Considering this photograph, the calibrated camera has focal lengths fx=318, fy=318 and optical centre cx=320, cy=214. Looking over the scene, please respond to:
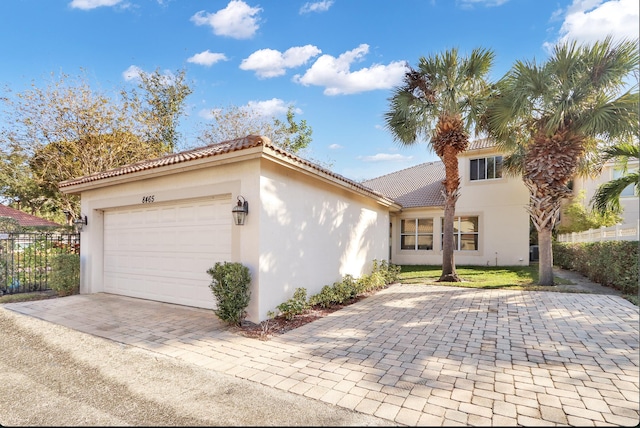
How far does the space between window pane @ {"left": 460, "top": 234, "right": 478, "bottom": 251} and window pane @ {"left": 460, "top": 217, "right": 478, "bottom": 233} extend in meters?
0.29

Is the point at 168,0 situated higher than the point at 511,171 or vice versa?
the point at 168,0

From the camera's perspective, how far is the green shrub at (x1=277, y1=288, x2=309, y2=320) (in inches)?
259

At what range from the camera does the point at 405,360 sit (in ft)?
14.1

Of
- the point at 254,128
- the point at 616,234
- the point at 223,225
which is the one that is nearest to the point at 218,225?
the point at 223,225

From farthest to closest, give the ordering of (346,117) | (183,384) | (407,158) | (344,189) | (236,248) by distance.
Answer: (407,158) < (344,189) < (346,117) < (236,248) < (183,384)

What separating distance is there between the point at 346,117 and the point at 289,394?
5.64m

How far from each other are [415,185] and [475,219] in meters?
4.37

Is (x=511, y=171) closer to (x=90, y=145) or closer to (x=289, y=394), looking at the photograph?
(x=289, y=394)

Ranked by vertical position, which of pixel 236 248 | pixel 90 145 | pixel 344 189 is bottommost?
pixel 236 248

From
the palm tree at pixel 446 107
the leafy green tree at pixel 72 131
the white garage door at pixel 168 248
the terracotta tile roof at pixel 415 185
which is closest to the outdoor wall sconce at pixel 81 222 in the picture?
the white garage door at pixel 168 248

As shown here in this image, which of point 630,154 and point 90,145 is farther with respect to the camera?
point 90,145

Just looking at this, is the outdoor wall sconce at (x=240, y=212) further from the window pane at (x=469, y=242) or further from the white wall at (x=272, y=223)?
the window pane at (x=469, y=242)

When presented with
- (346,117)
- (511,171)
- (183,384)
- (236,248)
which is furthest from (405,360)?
(511,171)

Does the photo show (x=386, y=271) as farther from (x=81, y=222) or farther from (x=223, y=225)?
(x=81, y=222)
